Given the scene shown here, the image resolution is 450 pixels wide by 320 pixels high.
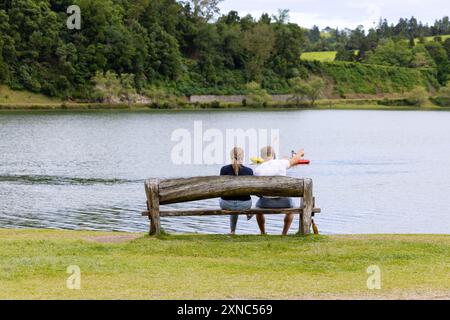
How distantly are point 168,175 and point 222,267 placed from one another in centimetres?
4083

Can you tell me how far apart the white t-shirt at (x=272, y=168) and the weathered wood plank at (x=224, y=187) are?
2.83 feet

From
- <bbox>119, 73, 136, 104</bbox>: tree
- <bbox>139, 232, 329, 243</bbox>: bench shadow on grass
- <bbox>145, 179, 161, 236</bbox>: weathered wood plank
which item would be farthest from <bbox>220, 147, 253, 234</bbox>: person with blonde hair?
<bbox>119, 73, 136, 104</bbox>: tree

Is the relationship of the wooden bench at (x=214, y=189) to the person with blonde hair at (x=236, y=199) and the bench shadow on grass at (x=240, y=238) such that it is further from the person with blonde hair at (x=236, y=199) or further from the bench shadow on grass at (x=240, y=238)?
the bench shadow on grass at (x=240, y=238)

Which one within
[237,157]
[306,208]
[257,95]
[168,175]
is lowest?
[168,175]

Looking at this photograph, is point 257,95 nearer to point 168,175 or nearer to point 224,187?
point 168,175

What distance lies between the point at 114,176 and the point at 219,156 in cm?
1828

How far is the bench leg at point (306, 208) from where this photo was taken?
17266 millimetres

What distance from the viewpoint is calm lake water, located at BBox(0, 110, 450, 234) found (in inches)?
1308

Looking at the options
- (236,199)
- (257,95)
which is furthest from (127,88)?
(236,199)

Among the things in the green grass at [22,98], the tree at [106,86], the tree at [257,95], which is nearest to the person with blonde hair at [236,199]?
the green grass at [22,98]

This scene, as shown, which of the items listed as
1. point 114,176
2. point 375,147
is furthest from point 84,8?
point 114,176

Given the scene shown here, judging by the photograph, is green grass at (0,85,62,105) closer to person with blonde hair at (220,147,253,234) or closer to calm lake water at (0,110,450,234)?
calm lake water at (0,110,450,234)

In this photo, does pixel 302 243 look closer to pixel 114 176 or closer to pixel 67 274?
pixel 67 274

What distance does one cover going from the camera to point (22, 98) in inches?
6614
